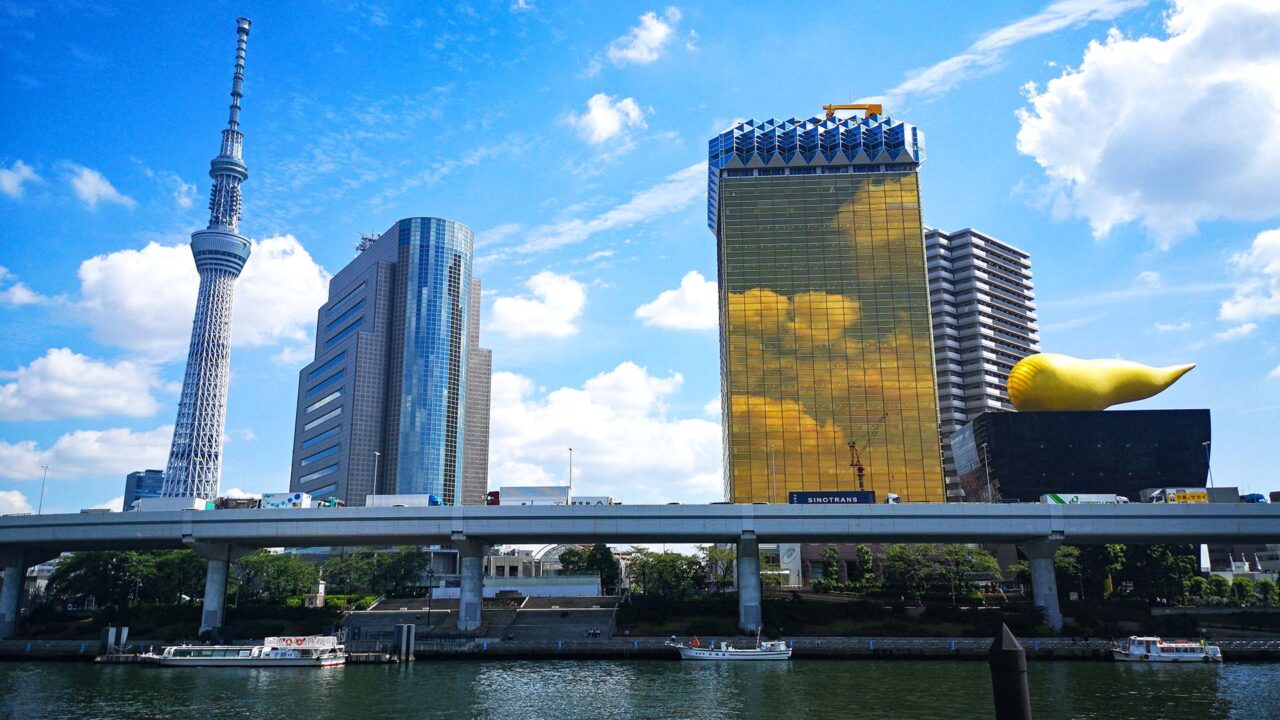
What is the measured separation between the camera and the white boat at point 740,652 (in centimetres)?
7288

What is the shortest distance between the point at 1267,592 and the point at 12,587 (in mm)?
156861

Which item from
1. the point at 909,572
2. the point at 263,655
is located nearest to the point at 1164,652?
the point at 909,572

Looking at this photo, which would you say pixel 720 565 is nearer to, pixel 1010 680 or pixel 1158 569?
pixel 1158 569

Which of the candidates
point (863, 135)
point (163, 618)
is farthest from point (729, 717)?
point (863, 135)

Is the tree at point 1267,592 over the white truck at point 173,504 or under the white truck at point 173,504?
under

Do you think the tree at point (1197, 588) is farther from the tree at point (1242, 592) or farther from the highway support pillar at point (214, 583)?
the highway support pillar at point (214, 583)

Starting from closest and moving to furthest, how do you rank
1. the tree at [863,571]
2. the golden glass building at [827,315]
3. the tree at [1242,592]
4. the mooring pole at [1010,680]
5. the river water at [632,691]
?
the mooring pole at [1010,680], the river water at [632,691], the tree at [863,571], the tree at [1242,592], the golden glass building at [827,315]

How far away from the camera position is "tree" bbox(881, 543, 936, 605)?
94312 mm

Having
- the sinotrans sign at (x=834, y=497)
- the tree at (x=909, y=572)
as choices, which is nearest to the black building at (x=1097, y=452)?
the tree at (x=909, y=572)

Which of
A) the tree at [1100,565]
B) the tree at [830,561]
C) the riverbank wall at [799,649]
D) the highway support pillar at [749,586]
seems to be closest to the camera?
the riverbank wall at [799,649]

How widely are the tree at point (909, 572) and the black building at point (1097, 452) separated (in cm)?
2565

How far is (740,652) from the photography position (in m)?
73.6

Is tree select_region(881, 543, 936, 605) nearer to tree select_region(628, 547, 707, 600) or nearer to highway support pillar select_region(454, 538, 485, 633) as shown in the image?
tree select_region(628, 547, 707, 600)

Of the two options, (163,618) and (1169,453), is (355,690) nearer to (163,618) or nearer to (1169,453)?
(163,618)
